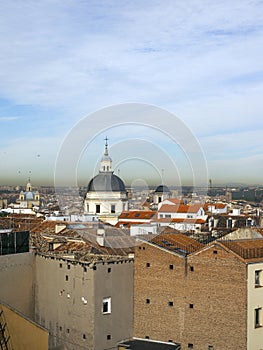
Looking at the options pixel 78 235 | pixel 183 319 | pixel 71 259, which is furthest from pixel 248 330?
pixel 78 235

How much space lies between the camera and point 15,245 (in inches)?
750

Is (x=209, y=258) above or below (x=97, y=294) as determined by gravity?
above

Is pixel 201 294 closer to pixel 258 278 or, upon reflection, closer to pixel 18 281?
pixel 258 278

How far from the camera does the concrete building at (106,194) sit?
47562 mm

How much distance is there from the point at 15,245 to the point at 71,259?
106 inches

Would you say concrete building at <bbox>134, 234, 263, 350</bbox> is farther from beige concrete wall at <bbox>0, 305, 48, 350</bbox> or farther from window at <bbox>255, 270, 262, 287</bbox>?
beige concrete wall at <bbox>0, 305, 48, 350</bbox>

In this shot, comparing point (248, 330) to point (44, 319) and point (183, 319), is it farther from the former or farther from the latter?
point (44, 319)

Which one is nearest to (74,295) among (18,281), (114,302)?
(114,302)

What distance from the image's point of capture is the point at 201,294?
1636cm

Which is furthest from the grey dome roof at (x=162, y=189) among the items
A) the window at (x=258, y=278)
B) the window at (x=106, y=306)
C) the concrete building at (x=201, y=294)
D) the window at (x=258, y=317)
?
the window at (x=258, y=317)

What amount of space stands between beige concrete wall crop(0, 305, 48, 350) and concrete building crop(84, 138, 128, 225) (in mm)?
32083

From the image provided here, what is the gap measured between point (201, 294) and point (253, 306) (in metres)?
1.52

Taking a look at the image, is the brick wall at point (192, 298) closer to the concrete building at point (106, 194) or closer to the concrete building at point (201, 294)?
the concrete building at point (201, 294)

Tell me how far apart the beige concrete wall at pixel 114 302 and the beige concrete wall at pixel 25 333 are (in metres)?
2.26
